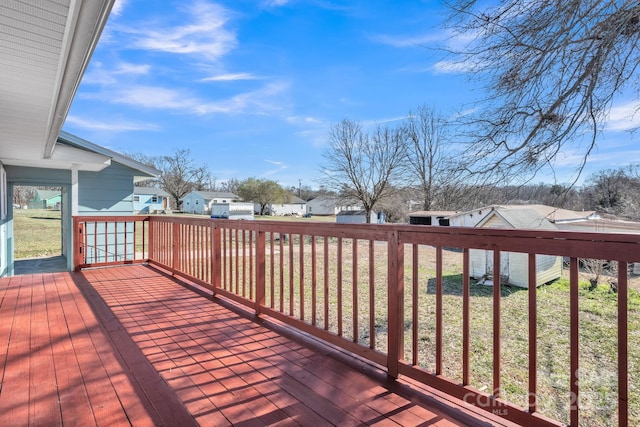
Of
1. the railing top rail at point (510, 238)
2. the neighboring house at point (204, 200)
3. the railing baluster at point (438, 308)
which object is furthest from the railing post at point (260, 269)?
the neighboring house at point (204, 200)

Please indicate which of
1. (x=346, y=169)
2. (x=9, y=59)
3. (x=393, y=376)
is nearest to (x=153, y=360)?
(x=393, y=376)

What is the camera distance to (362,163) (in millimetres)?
20391

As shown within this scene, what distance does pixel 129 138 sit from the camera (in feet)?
105

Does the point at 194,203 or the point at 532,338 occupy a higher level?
the point at 194,203

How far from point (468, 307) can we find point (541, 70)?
11.8ft

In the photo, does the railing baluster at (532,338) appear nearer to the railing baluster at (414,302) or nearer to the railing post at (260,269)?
the railing baluster at (414,302)

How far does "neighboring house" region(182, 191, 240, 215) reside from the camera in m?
39.3

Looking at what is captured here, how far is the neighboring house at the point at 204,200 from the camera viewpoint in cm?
3934

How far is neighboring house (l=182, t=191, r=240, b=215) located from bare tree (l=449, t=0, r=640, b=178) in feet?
119

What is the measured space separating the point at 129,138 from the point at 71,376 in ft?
114

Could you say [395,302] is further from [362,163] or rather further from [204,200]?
[204,200]

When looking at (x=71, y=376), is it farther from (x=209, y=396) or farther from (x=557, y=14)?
(x=557, y=14)

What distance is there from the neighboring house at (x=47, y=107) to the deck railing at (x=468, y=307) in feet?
3.69

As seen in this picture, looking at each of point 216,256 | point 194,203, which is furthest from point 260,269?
point 194,203
